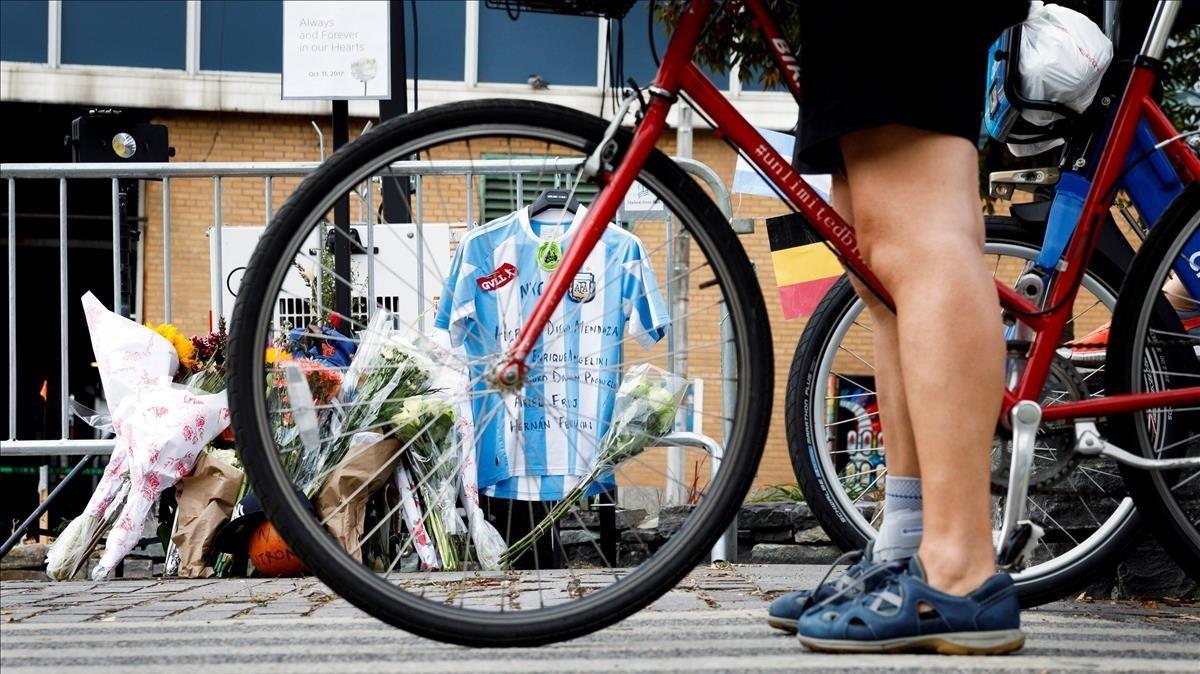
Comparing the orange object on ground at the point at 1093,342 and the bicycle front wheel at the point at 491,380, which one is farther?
the orange object on ground at the point at 1093,342

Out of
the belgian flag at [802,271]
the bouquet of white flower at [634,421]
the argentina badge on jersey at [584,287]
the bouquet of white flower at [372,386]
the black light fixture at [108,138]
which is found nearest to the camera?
the bouquet of white flower at [372,386]

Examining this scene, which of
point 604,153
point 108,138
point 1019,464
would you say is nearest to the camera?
point 604,153

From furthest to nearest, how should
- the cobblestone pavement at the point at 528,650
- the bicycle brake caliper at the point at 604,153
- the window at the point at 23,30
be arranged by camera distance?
the window at the point at 23,30, the bicycle brake caliper at the point at 604,153, the cobblestone pavement at the point at 528,650

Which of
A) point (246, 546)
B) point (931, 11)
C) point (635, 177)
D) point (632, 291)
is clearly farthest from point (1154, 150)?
point (246, 546)

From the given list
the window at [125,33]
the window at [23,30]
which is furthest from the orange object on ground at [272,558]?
the window at [23,30]

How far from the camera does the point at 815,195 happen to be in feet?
7.22

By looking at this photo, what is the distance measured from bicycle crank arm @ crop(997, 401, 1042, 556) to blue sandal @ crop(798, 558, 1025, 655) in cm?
18

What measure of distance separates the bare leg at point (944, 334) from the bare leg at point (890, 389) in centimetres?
21

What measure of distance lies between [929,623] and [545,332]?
Answer: 767mm

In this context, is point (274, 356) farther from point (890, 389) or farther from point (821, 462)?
point (821, 462)

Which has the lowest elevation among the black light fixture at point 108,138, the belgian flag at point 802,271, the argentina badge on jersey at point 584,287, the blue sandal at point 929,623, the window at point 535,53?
the blue sandal at point 929,623

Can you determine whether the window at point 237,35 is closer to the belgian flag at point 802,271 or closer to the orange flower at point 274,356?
the belgian flag at point 802,271

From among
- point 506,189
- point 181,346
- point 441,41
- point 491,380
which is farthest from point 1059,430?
point 441,41

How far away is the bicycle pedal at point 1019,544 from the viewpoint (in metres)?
2.17
